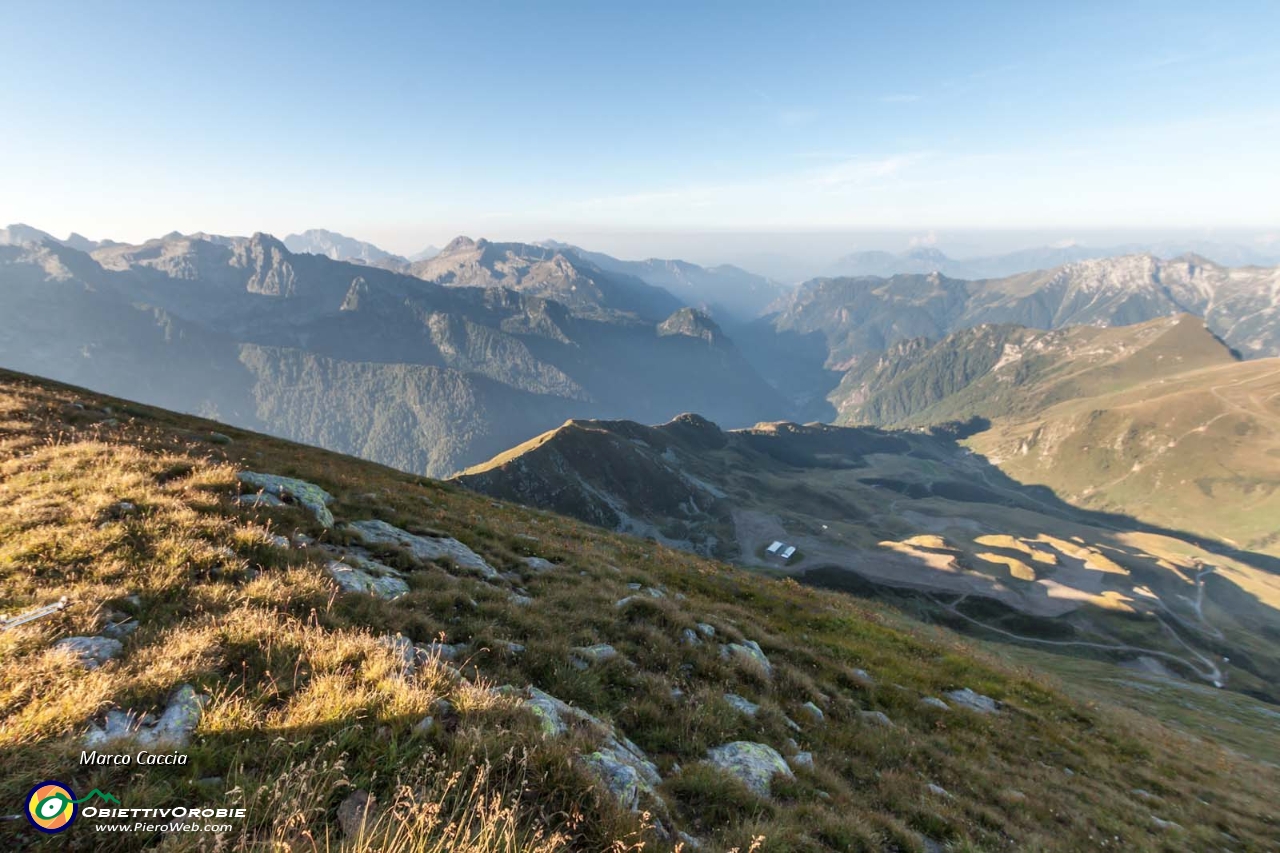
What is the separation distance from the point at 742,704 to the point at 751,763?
2.26 meters

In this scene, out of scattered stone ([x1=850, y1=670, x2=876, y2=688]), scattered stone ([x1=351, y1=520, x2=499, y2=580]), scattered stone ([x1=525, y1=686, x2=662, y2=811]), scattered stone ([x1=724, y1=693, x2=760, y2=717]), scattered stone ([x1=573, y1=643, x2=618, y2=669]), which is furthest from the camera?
scattered stone ([x1=850, y1=670, x2=876, y2=688])

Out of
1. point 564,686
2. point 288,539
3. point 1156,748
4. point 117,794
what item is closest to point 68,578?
point 288,539

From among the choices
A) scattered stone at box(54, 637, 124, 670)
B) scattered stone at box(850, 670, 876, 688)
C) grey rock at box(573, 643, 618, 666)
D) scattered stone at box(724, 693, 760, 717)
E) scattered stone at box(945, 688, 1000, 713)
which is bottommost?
scattered stone at box(945, 688, 1000, 713)

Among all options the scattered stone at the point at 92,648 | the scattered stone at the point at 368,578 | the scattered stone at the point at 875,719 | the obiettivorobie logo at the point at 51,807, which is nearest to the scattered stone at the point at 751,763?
the scattered stone at the point at 875,719

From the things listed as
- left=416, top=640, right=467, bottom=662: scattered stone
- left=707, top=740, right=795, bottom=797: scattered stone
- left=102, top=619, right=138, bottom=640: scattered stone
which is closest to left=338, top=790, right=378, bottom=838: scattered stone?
left=416, top=640, right=467, bottom=662: scattered stone

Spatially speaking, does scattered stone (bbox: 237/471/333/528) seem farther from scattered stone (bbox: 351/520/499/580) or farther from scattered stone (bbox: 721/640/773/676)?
scattered stone (bbox: 721/640/773/676)

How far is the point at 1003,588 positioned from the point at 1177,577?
89.1 metres

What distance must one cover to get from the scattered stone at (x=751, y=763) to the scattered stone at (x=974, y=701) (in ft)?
37.8

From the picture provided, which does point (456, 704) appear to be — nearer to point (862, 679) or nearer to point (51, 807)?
point (51, 807)

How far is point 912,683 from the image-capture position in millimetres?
16703

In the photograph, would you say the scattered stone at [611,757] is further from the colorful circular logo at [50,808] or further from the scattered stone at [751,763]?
the colorful circular logo at [50,808]

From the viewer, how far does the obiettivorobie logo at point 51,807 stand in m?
3.60

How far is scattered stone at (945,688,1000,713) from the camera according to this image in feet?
55.0

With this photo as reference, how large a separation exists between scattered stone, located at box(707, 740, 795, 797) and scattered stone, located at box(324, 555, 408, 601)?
22.9 feet
